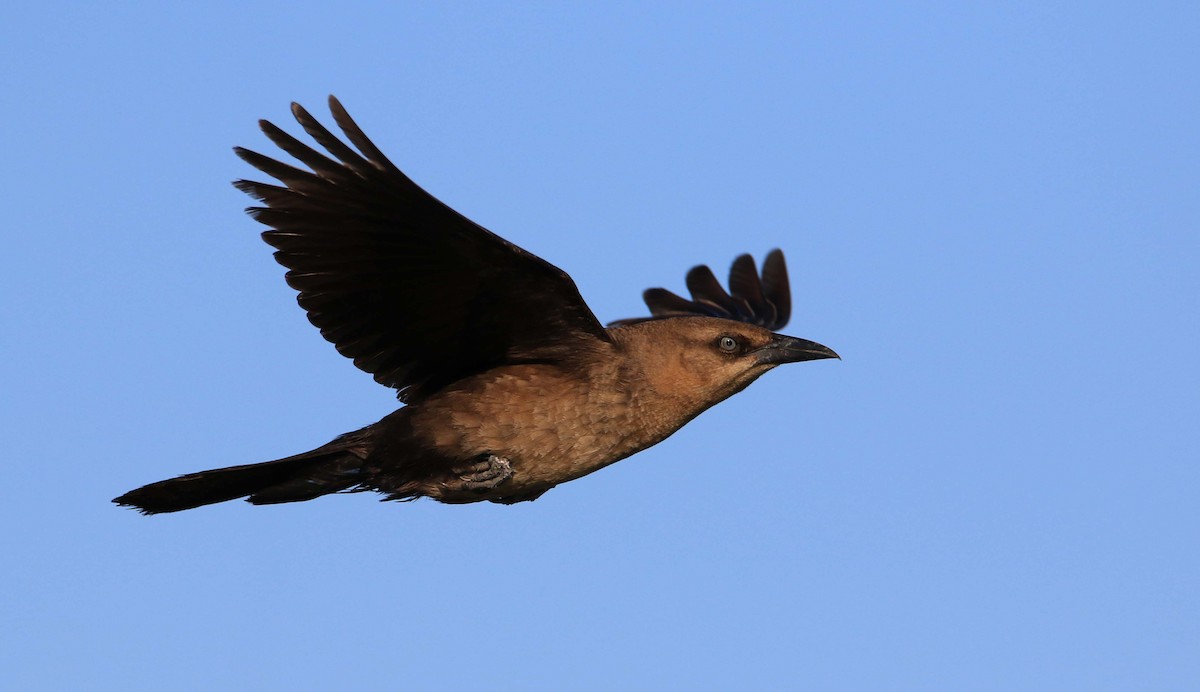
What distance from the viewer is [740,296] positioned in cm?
1291

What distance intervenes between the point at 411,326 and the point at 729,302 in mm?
4665

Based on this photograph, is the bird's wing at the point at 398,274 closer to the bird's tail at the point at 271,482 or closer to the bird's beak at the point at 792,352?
the bird's tail at the point at 271,482

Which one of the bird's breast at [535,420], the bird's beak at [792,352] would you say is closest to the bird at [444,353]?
the bird's breast at [535,420]

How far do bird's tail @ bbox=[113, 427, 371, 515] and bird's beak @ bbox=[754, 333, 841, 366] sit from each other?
2.59 m

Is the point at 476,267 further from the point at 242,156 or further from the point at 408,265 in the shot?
the point at 242,156

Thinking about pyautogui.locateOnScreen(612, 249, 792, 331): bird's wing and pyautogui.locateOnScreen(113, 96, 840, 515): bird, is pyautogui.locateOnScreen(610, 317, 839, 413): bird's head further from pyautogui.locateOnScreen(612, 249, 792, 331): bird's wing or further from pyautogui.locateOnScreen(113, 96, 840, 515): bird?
pyautogui.locateOnScreen(612, 249, 792, 331): bird's wing

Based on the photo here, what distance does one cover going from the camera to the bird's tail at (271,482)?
346 inches

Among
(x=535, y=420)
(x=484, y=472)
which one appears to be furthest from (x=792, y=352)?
(x=484, y=472)

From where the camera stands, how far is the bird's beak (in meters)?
Result: 9.65

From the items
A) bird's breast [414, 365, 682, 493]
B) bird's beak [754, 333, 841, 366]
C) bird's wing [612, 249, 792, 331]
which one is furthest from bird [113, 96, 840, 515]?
bird's wing [612, 249, 792, 331]

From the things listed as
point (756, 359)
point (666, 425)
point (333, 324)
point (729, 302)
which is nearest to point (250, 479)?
point (333, 324)

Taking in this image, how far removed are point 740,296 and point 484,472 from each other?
Answer: 15.2ft

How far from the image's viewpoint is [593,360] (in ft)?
29.7

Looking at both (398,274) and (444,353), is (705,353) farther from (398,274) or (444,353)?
(398,274)
